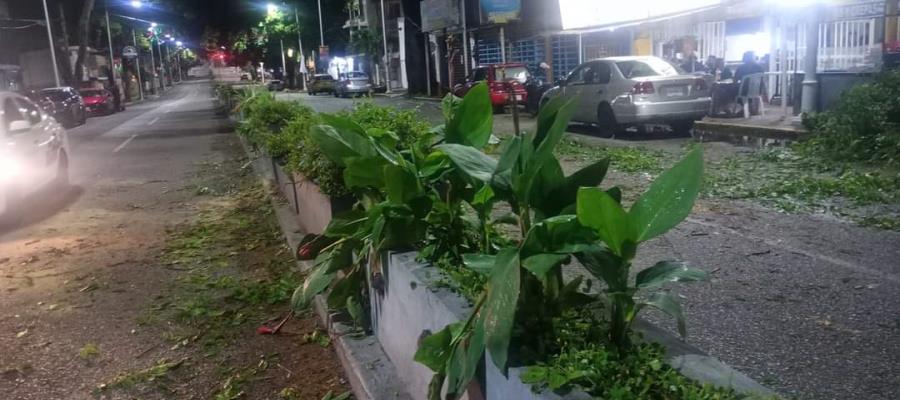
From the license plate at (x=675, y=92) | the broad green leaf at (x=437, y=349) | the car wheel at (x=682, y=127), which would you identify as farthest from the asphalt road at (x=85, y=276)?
the car wheel at (x=682, y=127)

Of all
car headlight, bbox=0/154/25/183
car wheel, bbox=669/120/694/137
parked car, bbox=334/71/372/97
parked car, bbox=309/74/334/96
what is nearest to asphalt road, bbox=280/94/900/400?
car headlight, bbox=0/154/25/183

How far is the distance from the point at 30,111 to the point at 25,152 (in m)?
1.48

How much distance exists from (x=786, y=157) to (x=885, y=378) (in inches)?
322

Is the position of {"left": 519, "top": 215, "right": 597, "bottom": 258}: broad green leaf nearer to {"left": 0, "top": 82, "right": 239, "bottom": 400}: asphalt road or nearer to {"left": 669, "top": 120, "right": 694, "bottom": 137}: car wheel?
{"left": 0, "top": 82, "right": 239, "bottom": 400}: asphalt road

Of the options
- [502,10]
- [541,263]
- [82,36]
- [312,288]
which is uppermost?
[82,36]

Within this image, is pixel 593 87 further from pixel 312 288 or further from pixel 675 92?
pixel 312 288

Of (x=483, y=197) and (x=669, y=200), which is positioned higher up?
(x=669, y=200)

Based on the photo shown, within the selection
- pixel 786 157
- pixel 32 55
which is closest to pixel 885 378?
pixel 786 157

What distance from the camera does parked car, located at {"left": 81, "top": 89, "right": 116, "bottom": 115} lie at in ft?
118

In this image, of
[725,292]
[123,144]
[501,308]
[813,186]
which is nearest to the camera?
[501,308]

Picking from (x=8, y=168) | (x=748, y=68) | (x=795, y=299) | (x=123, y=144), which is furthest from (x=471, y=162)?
(x=123, y=144)

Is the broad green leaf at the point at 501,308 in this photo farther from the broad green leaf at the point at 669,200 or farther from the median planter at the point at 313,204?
the median planter at the point at 313,204

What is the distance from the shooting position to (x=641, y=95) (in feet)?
48.8

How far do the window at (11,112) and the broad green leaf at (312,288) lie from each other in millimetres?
7181
